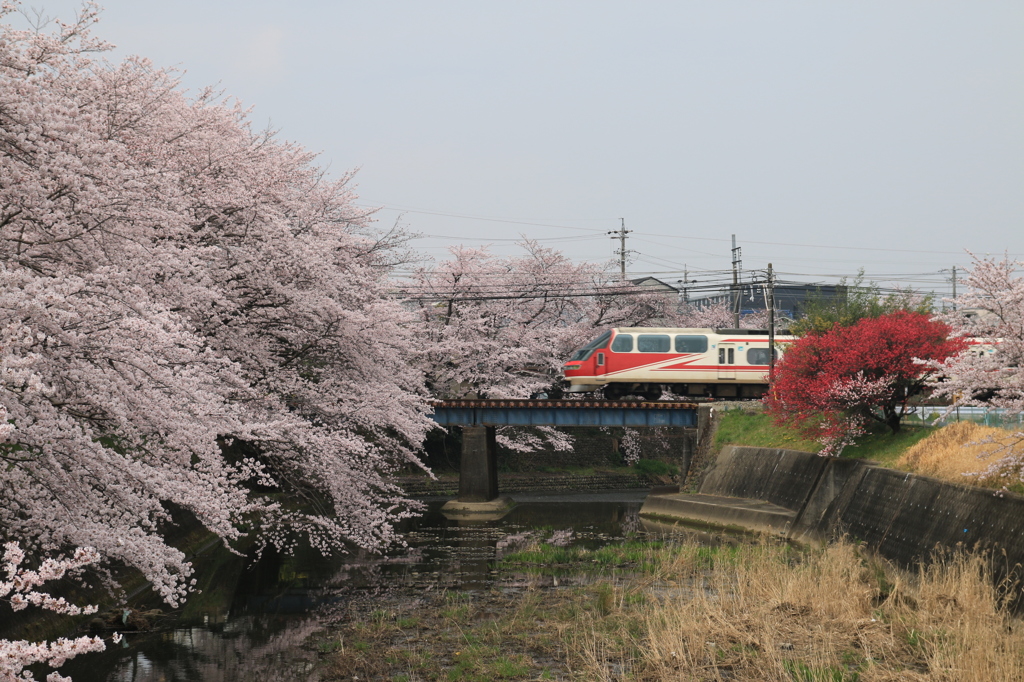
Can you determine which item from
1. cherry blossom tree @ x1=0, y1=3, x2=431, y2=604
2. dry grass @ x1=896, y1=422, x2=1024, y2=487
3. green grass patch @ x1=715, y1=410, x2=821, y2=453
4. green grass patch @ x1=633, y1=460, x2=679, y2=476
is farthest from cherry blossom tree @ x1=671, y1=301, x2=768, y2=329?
cherry blossom tree @ x1=0, y1=3, x2=431, y2=604

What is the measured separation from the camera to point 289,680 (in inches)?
525

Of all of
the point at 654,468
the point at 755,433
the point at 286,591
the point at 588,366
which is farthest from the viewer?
the point at 654,468

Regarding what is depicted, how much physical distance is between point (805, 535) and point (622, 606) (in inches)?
442

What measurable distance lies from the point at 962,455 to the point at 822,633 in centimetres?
894

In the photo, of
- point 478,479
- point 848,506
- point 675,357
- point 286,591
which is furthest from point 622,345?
point 286,591

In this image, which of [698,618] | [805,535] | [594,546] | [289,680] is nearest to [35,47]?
[289,680]

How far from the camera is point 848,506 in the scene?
24.0 metres

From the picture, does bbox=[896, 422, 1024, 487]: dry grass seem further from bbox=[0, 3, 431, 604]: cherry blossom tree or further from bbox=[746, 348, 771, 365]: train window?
bbox=[746, 348, 771, 365]: train window

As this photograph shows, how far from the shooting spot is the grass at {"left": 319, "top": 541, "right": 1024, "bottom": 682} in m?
11.8

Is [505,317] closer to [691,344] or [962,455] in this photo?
[691,344]

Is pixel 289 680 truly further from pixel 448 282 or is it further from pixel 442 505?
pixel 448 282

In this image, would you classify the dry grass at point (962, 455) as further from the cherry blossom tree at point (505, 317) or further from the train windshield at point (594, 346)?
the cherry blossom tree at point (505, 317)

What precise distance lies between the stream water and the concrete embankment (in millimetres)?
3451

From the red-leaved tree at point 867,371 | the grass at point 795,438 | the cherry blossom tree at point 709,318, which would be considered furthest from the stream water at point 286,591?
the cherry blossom tree at point 709,318
